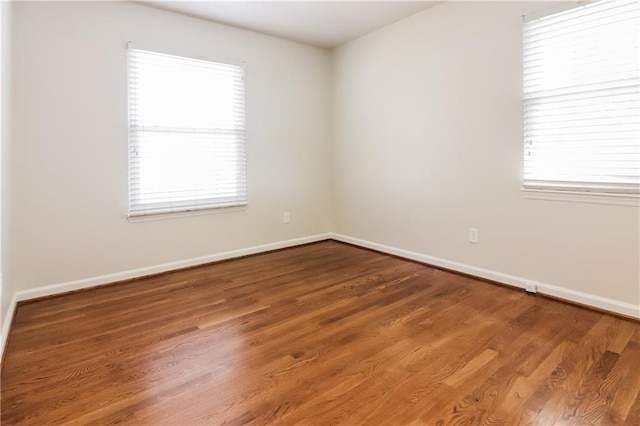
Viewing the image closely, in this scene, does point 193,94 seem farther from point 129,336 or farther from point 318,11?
point 129,336

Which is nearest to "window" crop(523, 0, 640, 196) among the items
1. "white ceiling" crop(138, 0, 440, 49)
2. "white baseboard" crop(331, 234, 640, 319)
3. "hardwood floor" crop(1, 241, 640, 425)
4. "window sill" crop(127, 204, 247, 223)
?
"white baseboard" crop(331, 234, 640, 319)

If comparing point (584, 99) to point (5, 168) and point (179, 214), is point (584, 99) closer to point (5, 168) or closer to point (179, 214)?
point (179, 214)

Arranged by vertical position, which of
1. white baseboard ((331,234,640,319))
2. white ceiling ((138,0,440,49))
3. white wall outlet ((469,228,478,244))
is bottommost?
white baseboard ((331,234,640,319))

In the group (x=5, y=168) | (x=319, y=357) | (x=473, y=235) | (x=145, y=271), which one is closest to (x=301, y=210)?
(x=145, y=271)

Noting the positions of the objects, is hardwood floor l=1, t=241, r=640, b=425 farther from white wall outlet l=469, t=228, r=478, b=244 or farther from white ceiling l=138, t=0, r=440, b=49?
white ceiling l=138, t=0, r=440, b=49

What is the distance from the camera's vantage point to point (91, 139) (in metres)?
2.99

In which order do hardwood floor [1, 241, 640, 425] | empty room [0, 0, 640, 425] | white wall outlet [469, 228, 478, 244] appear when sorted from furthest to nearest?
1. white wall outlet [469, 228, 478, 244]
2. empty room [0, 0, 640, 425]
3. hardwood floor [1, 241, 640, 425]

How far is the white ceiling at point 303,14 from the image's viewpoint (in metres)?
3.24

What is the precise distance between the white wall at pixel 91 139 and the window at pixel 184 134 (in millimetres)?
105

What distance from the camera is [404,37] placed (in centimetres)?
365

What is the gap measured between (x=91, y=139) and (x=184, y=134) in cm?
77

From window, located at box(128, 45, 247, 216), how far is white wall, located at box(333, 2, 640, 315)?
4.71ft

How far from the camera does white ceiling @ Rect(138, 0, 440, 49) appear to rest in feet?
10.6

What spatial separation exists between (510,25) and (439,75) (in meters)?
0.69
